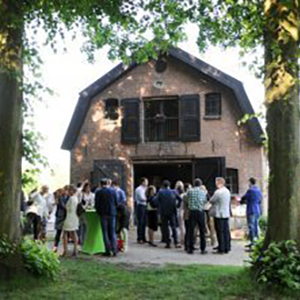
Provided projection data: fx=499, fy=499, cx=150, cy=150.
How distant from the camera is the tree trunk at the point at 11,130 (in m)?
7.25

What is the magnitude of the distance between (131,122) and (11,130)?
46.8 feet

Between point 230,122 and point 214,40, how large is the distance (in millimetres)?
10227

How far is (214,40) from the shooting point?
1059cm

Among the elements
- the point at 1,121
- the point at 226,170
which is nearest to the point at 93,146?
the point at 226,170

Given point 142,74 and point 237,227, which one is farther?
point 142,74

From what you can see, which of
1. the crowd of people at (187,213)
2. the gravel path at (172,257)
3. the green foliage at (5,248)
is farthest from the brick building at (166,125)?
the green foliage at (5,248)

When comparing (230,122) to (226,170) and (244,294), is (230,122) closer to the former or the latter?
(226,170)

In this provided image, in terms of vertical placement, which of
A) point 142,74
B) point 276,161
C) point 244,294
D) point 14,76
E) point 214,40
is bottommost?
point 244,294

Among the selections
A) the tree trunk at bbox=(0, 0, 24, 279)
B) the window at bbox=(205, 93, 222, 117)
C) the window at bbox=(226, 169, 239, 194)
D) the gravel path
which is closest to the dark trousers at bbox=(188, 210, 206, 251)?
the gravel path

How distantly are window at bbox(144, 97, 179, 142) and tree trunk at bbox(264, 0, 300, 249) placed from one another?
1411cm

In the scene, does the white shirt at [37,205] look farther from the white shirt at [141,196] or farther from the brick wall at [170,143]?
the brick wall at [170,143]

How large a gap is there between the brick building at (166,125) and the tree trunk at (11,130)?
13339 mm

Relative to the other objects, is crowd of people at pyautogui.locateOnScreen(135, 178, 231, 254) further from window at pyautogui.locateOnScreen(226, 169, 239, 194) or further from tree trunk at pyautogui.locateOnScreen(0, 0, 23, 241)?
tree trunk at pyautogui.locateOnScreen(0, 0, 23, 241)

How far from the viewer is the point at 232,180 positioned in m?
20.6
